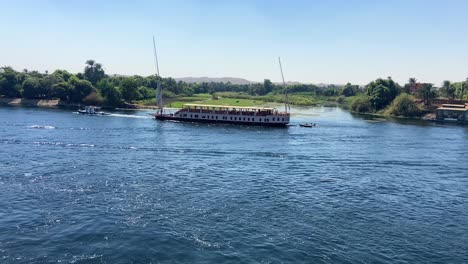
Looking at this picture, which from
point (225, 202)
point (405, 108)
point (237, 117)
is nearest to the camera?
point (225, 202)

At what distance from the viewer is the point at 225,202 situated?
47844 millimetres

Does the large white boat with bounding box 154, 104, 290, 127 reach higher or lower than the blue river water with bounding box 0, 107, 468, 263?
higher

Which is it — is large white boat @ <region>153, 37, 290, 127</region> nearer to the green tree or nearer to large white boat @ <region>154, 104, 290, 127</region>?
large white boat @ <region>154, 104, 290, 127</region>

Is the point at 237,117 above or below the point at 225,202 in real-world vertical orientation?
above

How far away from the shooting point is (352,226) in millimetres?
41625

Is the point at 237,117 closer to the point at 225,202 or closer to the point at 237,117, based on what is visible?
the point at 237,117

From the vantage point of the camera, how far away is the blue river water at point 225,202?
35250mm

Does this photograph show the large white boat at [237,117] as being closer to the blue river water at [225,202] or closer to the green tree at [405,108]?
the blue river water at [225,202]

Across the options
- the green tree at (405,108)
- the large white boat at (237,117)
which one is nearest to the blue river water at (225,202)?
the large white boat at (237,117)

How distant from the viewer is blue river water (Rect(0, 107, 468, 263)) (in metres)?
35.2

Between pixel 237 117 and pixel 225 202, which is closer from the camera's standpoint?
pixel 225 202

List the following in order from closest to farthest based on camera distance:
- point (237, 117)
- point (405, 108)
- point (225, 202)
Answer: point (225, 202) < point (237, 117) < point (405, 108)

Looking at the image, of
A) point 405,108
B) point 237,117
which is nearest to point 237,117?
point 237,117

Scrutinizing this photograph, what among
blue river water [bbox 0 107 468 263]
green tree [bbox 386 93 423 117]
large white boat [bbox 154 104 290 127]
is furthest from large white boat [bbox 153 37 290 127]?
green tree [bbox 386 93 423 117]
